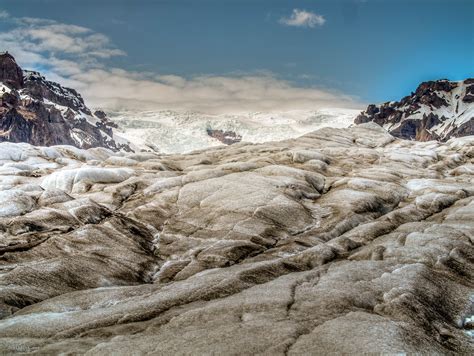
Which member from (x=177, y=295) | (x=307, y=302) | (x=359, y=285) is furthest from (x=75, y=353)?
(x=359, y=285)

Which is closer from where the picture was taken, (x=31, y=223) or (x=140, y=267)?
(x=140, y=267)

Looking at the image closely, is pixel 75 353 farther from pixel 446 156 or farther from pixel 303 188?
pixel 446 156

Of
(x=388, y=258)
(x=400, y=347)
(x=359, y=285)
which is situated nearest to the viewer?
(x=400, y=347)

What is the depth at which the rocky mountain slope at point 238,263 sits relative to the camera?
22328 mm

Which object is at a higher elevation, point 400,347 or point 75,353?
point 400,347

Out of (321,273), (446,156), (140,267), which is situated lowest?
(140,267)

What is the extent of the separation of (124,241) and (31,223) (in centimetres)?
920

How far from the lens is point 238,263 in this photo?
4197 cm

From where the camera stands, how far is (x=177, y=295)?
95.6 feet

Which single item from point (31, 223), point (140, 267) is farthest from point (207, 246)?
point (31, 223)

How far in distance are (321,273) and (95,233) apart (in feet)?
72.5

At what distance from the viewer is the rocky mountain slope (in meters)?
22.3

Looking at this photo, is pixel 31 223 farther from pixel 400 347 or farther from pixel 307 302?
pixel 400 347

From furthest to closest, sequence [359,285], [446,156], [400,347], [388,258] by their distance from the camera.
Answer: [446,156], [388,258], [359,285], [400,347]
